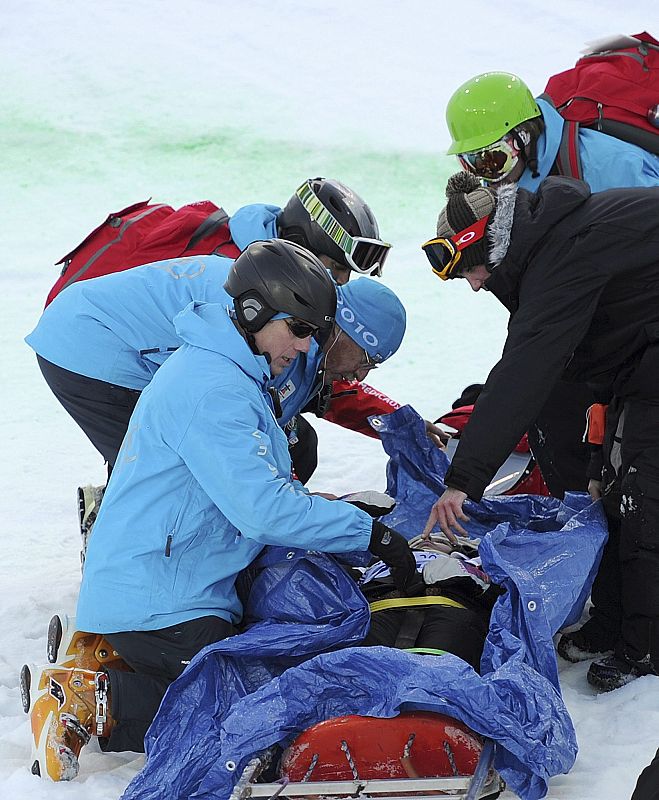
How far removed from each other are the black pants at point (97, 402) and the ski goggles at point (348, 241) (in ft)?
2.36

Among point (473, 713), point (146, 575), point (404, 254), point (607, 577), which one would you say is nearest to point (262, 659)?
point (146, 575)

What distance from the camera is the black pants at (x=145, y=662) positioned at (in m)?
2.39

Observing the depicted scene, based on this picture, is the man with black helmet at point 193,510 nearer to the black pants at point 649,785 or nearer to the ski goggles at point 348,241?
the ski goggles at point 348,241

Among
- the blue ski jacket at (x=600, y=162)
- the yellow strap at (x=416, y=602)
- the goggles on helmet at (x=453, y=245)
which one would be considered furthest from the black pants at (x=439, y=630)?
the blue ski jacket at (x=600, y=162)

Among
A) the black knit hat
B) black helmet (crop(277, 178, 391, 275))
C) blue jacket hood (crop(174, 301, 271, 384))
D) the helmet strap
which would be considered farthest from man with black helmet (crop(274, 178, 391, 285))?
blue jacket hood (crop(174, 301, 271, 384))

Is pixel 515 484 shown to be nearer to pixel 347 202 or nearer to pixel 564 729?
pixel 347 202

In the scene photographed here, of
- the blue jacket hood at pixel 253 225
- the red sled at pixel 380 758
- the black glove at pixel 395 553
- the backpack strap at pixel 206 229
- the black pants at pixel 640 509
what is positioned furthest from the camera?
the backpack strap at pixel 206 229

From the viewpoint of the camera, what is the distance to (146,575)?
7.79ft

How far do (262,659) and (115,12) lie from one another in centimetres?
1076

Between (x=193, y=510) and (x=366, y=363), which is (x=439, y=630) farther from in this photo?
(x=366, y=363)

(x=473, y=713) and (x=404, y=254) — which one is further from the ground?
(x=473, y=713)

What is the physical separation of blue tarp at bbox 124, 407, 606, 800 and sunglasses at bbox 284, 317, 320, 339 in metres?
0.52

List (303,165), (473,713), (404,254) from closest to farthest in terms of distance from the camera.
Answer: (473,713) < (404,254) < (303,165)

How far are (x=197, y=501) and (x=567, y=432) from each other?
1.44m
